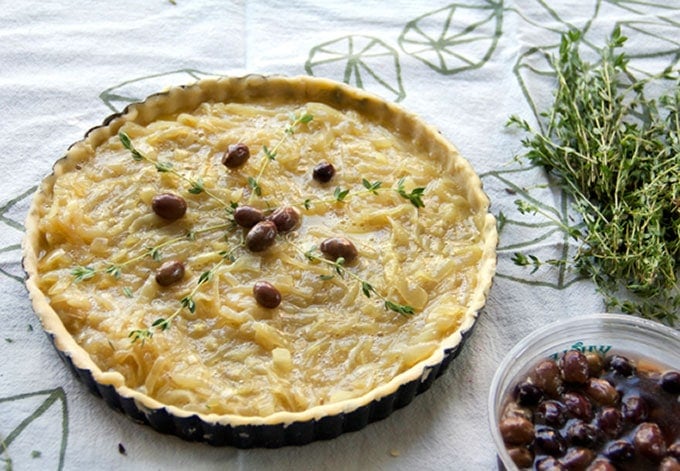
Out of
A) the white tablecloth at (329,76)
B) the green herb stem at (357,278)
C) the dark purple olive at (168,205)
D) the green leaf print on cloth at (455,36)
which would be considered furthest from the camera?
the green leaf print on cloth at (455,36)

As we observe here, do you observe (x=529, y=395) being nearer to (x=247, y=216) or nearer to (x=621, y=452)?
(x=621, y=452)

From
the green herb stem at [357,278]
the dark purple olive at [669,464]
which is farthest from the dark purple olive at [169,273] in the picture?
the dark purple olive at [669,464]

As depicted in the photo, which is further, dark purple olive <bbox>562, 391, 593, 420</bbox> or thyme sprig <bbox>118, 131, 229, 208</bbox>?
thyme sprig <bbox>118, 131, 229, 208</bbox>

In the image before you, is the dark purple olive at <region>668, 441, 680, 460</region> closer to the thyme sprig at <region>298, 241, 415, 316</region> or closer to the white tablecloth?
the white tablecloth

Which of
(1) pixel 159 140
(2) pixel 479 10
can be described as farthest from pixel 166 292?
(2) pixel 479 10

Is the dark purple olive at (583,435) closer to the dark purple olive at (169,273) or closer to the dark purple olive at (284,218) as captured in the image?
the dark purple olive at (284,218)

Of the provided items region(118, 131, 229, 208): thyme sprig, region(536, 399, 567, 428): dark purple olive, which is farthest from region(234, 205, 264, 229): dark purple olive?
region(536, 399, 567, 428): dark purple olive
